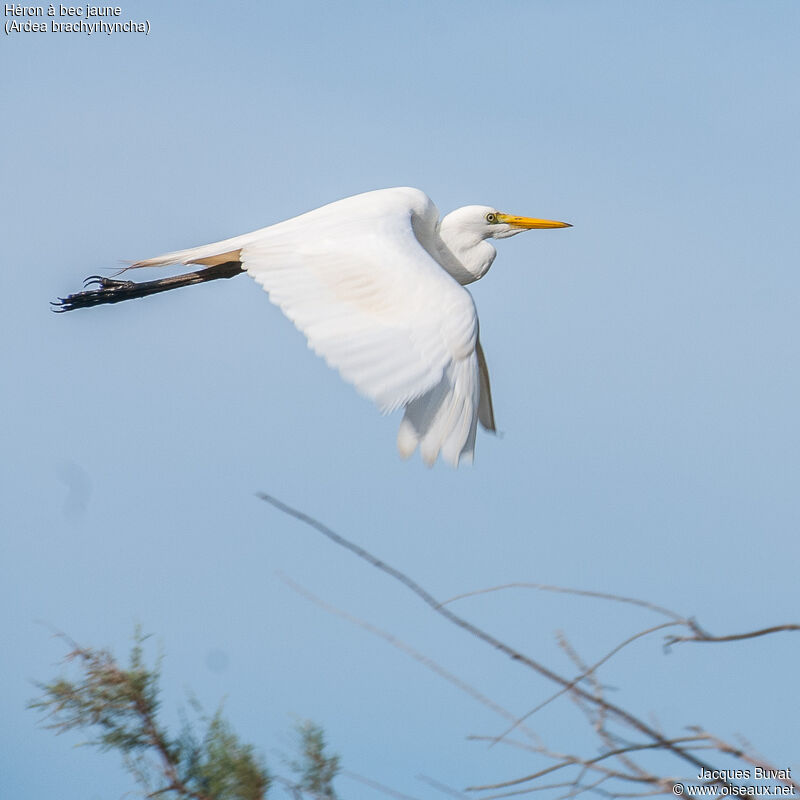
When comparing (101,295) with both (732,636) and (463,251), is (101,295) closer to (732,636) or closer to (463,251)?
(463,251)

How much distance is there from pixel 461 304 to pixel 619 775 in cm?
219

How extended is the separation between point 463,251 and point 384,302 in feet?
6.41

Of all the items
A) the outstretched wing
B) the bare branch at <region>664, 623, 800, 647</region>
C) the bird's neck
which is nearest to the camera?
the bare branch at <region>664, 623, 800, 647</region>

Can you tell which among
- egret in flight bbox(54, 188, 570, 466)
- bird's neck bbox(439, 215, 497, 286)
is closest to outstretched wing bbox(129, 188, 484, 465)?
egret in flight bbox(54, 188, 570, 466)

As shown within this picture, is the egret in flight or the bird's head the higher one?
the bird's head

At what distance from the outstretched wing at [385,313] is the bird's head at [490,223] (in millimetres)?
834

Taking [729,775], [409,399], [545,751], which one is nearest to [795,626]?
[729,775]

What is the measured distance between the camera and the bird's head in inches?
231

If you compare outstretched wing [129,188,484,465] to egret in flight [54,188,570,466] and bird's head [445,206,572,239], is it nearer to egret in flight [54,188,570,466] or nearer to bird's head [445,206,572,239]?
egret in flight [54,188,570,466]

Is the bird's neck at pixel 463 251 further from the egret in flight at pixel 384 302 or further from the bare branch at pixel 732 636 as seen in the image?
the bare branch at pixel 732 636

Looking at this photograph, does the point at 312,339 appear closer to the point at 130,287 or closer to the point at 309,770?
the point at 309,770

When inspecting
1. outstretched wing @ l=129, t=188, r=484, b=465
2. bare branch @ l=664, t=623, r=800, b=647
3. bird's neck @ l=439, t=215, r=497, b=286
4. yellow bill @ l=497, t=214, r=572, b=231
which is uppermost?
yellow bill @ l=497, t=214, r=572, b=231

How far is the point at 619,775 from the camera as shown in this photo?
1839mm

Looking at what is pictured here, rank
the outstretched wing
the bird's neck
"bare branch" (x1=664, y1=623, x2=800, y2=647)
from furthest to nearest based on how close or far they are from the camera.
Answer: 1. the bird's neck
2. the outstretched wing
3. "bare branch" (x1=664, y1=623, x2=800, y2=647)
